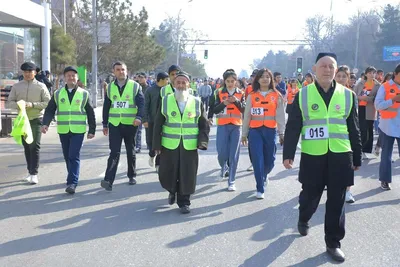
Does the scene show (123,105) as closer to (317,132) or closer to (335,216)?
(317,132)

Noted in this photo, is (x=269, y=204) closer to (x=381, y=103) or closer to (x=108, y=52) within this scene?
(x=381, y=103)

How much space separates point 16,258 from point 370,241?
3.72 metres

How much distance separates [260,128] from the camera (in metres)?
7.09

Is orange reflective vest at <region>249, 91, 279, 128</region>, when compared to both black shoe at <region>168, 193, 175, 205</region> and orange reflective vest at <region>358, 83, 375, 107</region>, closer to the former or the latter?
black shoe at <region>168, 193, 175, 205</region>

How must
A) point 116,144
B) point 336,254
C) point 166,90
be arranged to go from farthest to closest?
point 166,90, point 116,144, point 336,254

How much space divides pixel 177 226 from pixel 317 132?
Result: 207 centimetres

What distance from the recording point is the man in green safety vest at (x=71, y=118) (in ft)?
24.1

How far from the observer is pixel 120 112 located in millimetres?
7555

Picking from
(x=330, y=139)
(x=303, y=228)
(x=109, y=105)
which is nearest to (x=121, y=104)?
(x=109, y=105)

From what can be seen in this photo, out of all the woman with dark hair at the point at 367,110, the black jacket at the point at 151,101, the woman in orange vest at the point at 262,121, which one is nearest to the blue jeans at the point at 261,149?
the woman in orange vest at the point at 262,121

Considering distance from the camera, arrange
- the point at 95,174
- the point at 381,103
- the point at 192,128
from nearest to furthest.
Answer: the point at 192,128
the point at 381,103
the point at 95,174

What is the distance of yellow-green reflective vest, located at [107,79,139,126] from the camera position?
756 cm

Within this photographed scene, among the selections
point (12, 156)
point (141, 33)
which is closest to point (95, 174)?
point (12, 156)

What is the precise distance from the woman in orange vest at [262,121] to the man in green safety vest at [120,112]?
179 centimetres
